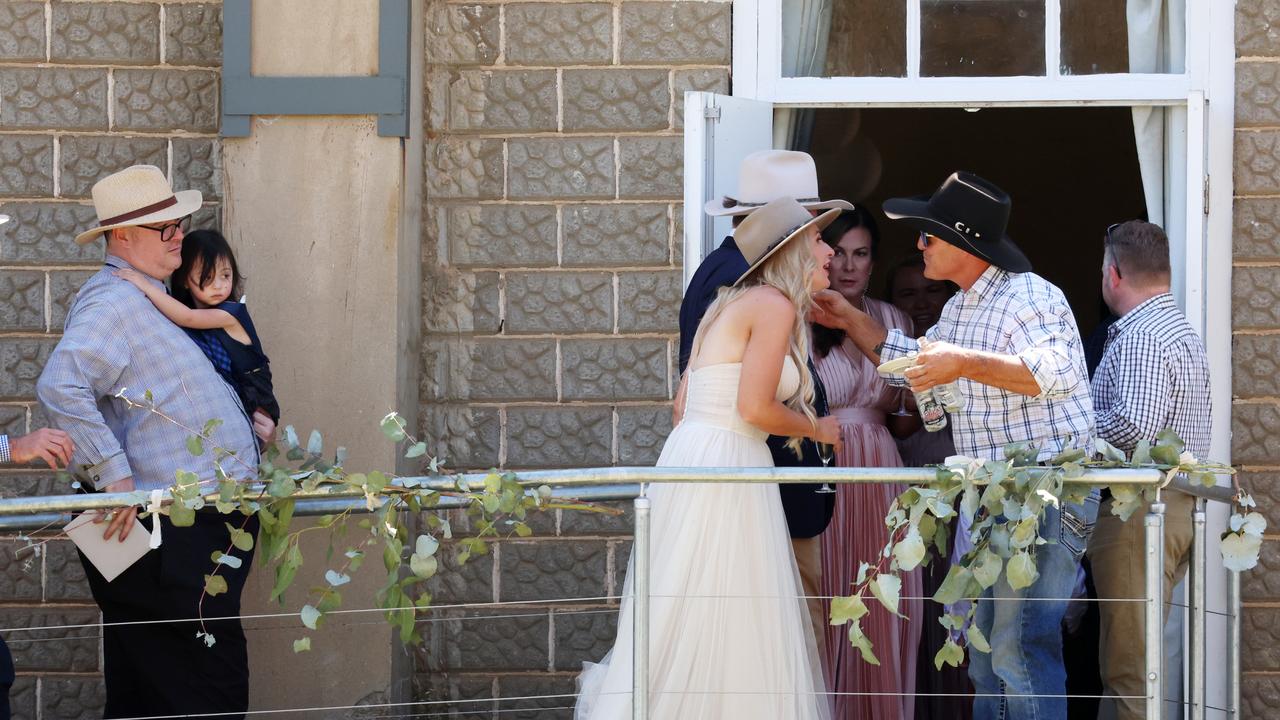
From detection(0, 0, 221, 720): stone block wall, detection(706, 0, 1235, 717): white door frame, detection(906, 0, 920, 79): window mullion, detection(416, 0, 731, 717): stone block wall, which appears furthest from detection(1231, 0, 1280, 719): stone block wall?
detection(0, 0, 221, 720): stone block wall

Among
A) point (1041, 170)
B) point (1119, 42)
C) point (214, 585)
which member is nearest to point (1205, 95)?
point (1119, 42)

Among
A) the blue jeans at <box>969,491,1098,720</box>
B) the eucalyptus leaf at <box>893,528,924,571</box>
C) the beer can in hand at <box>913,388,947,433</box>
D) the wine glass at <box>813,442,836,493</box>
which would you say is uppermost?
the beer can in hand at <box>913,388,947,433</box>

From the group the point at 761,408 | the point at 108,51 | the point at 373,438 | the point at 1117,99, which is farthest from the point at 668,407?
the point at 108,51

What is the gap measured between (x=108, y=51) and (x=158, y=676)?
2.37 metres

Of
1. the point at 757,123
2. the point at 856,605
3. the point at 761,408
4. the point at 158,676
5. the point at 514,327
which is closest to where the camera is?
the point at 856,605

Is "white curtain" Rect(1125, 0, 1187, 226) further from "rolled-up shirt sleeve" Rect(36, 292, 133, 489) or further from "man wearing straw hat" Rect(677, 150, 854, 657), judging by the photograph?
"rolled-up shirt sleeve" Rect(36, 292, 133, 489)

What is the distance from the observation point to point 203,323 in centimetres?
479

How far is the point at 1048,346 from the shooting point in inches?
168

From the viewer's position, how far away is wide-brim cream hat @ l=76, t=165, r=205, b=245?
4.76 metres

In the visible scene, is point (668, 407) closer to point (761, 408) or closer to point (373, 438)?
point (373, 438)

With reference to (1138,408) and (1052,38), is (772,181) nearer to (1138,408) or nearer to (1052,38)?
(1138,408)

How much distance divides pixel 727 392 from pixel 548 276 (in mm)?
1462

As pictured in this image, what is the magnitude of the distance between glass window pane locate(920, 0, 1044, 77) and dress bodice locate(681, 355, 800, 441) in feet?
5.38

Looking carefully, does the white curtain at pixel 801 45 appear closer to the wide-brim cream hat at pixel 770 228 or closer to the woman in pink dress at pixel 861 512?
the woman in pink dress at pixel 861 512
